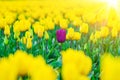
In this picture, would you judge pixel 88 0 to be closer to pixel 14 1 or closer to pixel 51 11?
pixel 51 11

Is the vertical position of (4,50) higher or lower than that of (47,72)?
lower

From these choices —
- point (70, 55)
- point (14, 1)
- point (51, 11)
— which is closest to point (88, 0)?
point (51, 11)

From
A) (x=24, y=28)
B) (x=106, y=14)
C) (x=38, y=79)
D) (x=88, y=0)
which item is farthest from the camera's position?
(x=106, y=14)

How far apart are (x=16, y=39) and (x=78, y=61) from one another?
115 centimetres

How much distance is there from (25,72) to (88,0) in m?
1.21

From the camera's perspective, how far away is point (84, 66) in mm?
406

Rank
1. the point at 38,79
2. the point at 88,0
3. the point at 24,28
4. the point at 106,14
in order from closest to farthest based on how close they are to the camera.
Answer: the point at 38,79 → the point at 24,28 → the point at 88,0 → the point at 106,14

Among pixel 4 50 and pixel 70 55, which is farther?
pixel 4 50

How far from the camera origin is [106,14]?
1787 millimetres

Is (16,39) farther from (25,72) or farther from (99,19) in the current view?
(25,72)

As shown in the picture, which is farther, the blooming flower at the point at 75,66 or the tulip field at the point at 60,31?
the tulip field at the point at 60,31

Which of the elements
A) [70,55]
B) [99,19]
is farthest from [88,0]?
[70,55]

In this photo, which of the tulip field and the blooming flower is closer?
the blooming flower

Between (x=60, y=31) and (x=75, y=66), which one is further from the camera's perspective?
(x=60, y=31)
